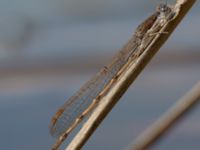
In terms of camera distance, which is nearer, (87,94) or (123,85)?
(123,85)

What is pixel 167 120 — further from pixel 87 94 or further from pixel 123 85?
pixel 87 94

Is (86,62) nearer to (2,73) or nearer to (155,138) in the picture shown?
(2,73)

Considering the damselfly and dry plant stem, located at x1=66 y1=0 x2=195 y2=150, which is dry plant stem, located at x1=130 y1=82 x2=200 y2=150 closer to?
dry plant stem, located at x1=66 y1=0 x2=195 y2=150

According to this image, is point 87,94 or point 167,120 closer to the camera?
point 167,120

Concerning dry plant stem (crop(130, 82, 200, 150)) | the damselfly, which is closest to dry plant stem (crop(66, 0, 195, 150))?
dry plant stem (crop(130, 82, 200, 150))

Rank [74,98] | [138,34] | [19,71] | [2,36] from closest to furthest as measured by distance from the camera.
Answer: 1. [138,34]
2. [74,98]
3. [19,71]
4. [2,36]

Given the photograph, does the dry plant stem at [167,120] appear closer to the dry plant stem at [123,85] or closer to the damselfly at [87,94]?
the dry plant stem at [123,85]

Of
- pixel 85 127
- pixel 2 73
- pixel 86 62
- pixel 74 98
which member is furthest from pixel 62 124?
pixel 85 127

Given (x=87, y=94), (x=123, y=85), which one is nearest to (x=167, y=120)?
(x=123, y=85)
